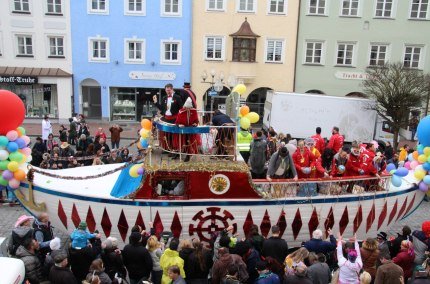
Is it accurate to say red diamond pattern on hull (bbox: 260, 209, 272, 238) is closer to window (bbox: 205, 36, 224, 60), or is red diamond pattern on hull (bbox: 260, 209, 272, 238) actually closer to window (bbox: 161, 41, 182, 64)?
window (bbox: 205, 36, 224, 60)

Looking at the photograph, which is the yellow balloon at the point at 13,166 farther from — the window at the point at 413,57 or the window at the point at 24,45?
the window at the point at 413,57

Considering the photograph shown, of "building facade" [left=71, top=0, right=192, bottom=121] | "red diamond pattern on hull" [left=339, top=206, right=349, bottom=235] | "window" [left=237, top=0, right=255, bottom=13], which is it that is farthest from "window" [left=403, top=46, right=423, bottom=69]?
"red diamond pattern on hull" [left=339, top=206, right=349, bottom=235]

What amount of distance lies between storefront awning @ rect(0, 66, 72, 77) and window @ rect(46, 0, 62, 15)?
348 cm

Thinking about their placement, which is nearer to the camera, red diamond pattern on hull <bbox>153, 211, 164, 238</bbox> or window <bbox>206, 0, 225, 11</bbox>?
red diamond pattern on hull <bbox>153, 211, 164, 238</bbox>

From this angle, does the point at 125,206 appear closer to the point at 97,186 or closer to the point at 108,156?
the point at 97,186

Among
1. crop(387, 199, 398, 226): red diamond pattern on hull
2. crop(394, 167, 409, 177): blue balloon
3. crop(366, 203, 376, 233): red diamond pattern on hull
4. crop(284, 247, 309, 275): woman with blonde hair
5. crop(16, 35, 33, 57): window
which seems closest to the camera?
crop(284, 247, 309, 275): woman with blonde hair

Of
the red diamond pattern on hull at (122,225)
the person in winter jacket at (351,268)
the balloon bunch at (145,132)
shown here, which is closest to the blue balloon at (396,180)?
the person in winter jacket at (351,268)

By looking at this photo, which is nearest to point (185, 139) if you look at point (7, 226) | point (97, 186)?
point (97, 186)

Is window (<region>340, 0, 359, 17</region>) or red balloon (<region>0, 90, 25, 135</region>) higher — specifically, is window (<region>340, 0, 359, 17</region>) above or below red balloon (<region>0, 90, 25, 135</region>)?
above

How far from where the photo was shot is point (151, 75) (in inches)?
1086

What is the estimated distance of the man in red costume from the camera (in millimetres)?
8914

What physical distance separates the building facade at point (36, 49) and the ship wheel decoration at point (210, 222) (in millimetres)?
21053

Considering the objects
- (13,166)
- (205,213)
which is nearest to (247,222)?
(205,213)

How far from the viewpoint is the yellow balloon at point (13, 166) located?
8.60 meters
